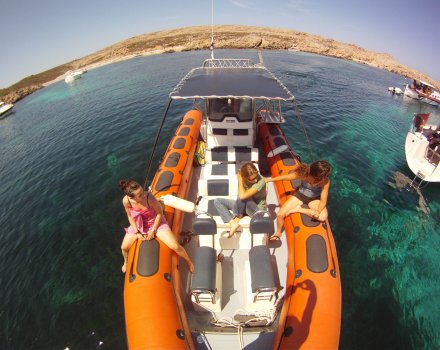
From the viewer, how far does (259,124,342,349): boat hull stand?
11.0 ft

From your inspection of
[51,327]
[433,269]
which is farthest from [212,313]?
[433,269]

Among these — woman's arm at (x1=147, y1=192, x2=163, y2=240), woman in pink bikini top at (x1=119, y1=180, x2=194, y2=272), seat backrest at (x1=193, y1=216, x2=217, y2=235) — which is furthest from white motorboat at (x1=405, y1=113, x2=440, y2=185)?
woman's arm at (x1=147, y1=192, x2=163, y2=240)

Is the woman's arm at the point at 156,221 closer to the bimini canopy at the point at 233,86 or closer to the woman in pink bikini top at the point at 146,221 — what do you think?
the woman in pink bikini top at the point at 146,221

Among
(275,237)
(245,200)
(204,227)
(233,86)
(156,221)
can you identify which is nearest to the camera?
(156,221)

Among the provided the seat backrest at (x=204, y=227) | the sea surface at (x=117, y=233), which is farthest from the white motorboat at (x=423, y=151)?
the seat backrest at (x=204, y=227)

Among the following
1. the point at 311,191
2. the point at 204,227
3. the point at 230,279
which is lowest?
the point at 230,279

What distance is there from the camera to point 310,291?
385 cm

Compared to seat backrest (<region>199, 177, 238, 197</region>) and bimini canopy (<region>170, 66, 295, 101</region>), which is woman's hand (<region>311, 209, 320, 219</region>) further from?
bimini canopy (<region>170, 66, 295, 101</region>)

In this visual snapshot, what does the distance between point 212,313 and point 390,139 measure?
15891 mm

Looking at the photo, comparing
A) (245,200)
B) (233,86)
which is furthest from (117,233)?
(233,86)

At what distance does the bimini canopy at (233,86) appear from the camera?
17.7 feet

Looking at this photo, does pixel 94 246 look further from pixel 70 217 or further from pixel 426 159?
pixel 426 159

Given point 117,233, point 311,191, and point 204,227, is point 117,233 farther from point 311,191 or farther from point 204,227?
point 311,191

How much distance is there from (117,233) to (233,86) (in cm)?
601
